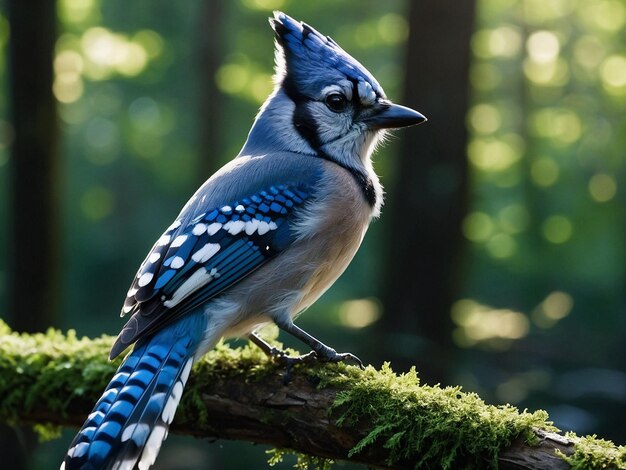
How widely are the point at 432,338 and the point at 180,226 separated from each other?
11.3ft

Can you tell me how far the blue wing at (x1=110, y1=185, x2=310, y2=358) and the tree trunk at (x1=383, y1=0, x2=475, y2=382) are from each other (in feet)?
9.94

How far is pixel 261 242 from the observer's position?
119 inches

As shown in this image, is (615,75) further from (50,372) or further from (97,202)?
(50,372)

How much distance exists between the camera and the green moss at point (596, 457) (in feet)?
6.85

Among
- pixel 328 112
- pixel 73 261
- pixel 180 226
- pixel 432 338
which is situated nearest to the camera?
pixel 180 226

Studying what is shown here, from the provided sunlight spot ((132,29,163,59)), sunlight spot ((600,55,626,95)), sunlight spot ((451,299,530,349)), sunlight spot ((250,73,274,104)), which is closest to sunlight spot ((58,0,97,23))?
sunlight spot ((132,29,163,59))

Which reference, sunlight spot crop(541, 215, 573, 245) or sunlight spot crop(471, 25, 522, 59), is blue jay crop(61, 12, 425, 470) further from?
sunlight spot crop(541, 215, 573, 245)

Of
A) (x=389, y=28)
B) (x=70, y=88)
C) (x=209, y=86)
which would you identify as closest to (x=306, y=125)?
(x=209, y=86)

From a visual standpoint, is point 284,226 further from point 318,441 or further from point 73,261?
point 73,261

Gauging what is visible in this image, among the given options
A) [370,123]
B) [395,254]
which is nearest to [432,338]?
[395,254]

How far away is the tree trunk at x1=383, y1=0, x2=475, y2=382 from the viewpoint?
19.7ft

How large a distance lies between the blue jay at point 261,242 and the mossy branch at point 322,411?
177 mm

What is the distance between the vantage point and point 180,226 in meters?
2.99

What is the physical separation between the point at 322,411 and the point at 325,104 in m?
1.37
